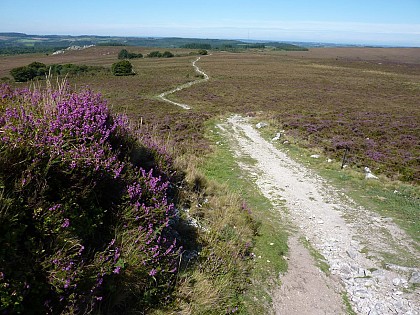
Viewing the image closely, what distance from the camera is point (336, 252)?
703cm

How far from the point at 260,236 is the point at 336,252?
1.77 meters

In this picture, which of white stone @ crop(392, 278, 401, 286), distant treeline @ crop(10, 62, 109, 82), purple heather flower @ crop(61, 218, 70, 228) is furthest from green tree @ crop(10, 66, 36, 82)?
white stone @ crop(392, 278, 401, 286)

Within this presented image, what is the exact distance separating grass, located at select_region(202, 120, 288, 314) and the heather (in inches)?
63.6

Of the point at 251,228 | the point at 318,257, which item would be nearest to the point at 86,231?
the point at 251,228

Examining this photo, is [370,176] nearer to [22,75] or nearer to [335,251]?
[335,251]

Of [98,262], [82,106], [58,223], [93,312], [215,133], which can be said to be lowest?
[215,133]

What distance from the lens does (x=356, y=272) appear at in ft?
20.7

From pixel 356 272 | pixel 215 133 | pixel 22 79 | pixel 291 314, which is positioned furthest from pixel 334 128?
pixel 22 79

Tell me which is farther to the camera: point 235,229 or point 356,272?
point 235,229

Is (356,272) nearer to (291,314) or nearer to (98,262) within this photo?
(291,314)

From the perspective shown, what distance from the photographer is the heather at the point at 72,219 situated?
3.12 m

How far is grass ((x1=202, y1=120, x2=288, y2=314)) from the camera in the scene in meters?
5.23

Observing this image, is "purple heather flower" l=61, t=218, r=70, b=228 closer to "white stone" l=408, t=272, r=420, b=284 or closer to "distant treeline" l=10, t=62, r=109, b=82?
"white stone" l=408, t=272, r=420, b=284

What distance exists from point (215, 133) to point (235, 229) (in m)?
14.0
